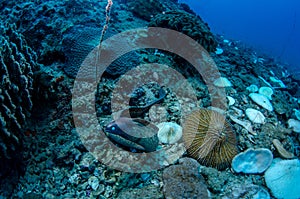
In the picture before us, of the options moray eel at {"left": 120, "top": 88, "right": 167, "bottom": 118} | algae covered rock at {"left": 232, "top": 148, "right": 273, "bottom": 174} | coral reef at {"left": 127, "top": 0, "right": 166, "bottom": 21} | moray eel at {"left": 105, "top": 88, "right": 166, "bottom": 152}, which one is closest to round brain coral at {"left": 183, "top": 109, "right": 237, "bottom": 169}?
algae covered rock at {"left": 232, "top": 148, "right": 273, "bottom": 174}

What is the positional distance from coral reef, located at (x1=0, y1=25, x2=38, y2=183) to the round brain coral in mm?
2220

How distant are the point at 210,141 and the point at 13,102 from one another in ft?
8.64

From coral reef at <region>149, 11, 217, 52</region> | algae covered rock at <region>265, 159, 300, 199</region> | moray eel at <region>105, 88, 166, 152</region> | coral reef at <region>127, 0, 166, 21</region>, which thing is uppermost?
coral reef at <region>127, 0, 166, 21</region>

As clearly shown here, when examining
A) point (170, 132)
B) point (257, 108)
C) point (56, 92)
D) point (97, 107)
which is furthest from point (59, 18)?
point (257, 108)

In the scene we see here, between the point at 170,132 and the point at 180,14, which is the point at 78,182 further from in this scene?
the point at 180,14

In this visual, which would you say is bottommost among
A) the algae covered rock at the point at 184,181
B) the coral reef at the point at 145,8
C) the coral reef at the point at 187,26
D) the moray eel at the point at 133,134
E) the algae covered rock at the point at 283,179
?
the algae covered rock at the point at 184,181

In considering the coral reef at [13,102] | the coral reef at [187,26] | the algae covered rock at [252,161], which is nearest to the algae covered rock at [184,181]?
the algae covered rock at [252,161]

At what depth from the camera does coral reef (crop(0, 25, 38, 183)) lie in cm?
256

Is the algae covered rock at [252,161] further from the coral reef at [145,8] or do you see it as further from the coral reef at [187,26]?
the coral reef at [145,8]

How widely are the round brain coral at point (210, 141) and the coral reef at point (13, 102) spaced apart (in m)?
2.22

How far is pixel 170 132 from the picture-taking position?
117 inches

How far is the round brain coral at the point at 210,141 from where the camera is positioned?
281 cm

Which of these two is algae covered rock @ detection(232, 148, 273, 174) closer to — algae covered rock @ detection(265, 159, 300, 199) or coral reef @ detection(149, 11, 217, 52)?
algae covered rock @ detection(265, 159, 300, 199)

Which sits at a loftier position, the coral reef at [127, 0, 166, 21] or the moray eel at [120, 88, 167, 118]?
the coral reef at [127, 0, 166, 21]
